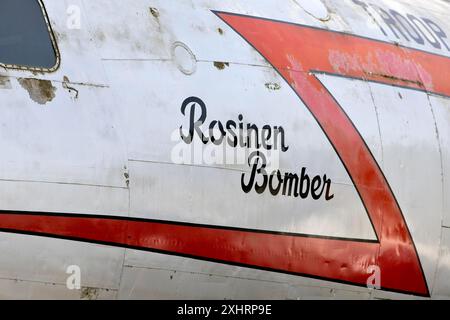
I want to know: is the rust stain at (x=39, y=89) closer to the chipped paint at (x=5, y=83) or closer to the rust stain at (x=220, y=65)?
the chipped paint at (x=5, y=83)

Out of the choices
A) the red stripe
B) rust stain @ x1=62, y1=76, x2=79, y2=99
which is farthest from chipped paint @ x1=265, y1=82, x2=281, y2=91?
rust stain @ x1=62, y1=76, x2=79, y2=99

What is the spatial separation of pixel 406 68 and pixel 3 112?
11.5 feet

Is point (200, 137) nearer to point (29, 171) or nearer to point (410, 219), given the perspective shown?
point (29, 171)

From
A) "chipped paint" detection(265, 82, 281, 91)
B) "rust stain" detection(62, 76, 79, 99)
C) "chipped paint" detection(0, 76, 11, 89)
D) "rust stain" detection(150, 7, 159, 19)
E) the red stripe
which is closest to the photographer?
"chipped paint" detection(0, 76, 11, 89)

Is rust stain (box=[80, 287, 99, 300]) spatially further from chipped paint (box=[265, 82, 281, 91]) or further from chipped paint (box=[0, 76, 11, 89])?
chipped paint (box=[265, 82, 281, 91])

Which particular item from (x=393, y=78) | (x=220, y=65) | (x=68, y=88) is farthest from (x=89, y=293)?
(x=393, y=78)

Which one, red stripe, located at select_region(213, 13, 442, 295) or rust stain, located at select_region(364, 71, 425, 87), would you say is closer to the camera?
red stripe, located at select_region(213, 13, 442, 295)

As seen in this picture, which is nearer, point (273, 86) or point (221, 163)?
point (221, 163)

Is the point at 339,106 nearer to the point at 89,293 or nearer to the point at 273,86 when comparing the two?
the point at 273,86

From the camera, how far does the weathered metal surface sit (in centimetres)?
476

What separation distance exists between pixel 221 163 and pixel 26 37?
1318 millimetres

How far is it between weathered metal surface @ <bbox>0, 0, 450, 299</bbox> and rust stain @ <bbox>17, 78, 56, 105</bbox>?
0.03ft

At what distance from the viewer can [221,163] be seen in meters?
5.49
